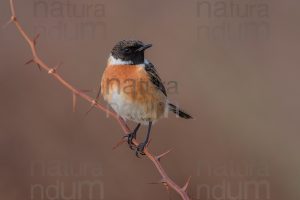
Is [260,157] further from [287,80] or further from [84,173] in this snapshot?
[84,173]

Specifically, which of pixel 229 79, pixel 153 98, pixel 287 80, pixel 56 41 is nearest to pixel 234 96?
pixel 229 79

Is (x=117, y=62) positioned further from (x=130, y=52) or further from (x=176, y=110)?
(x=176, y=110)

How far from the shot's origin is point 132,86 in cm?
510

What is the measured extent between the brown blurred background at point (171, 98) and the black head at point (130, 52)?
2181 mm

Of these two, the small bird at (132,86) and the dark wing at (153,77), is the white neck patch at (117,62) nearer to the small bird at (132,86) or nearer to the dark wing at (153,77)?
the small bird at (132,86)

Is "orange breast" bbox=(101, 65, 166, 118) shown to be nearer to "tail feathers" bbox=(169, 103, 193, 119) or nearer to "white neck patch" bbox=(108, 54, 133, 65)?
"white neck patch" bbox=(108, 54, 133, 65)

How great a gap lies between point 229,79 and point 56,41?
8.62ft

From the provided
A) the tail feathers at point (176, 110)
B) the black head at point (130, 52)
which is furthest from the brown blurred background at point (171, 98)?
the black head at point (130, 52)

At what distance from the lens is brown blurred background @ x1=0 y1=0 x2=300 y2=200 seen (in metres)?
7.37

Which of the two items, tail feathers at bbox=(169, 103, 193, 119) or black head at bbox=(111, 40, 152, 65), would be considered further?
tail feathers at bbox=(169, 103, 193, 119)

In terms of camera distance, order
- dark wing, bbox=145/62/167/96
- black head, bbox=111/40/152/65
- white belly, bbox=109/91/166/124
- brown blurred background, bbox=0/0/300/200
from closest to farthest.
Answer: white belly, bbox=109/91/166/124 → black head, bbox=111/40/152/65 → dark wing, bbox=145/62/167/96 → brown blurred background, bbox=0/0/300/200

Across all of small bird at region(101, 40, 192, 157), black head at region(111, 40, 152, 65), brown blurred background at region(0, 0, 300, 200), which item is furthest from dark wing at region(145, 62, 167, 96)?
brown blurred background at region(0, 0, 300, 200)

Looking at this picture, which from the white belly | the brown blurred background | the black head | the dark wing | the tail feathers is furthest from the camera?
the brown blurred background

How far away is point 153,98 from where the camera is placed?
5234mm
